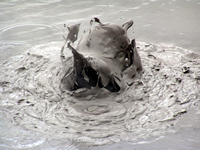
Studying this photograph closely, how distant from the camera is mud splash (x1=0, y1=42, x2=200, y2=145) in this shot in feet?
6.81

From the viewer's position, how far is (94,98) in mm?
2496

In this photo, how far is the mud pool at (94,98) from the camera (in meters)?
2.01

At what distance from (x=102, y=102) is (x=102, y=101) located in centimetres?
2

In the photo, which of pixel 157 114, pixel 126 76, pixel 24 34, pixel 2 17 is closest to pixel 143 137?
pixel 157 114

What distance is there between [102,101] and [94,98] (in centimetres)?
8

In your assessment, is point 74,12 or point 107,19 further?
point 74,12

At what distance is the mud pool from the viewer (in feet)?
6.59

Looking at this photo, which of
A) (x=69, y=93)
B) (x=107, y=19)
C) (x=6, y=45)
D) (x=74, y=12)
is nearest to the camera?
(x=69, y=93)

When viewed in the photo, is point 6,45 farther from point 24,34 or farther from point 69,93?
point 69,93

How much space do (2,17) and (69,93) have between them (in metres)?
2.98

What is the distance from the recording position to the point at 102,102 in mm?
2455

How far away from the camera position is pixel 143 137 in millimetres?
1967

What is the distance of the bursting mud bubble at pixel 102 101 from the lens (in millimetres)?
2074

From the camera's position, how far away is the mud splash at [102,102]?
2.08 metres
